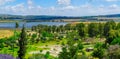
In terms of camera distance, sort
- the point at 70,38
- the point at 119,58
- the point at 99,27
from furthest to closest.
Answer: the point at 99,27 < the point at 119,58 < the point at 70,38

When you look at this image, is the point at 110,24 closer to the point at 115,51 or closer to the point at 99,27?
the point at 99,27

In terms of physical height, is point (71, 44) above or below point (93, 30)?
above

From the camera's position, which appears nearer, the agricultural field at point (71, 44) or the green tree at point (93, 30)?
the agricultural field at point (71, 44)

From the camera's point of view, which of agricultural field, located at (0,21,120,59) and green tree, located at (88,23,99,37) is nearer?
agricultural field, located at (0,21,120,59)

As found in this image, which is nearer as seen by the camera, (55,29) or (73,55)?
(73,55)

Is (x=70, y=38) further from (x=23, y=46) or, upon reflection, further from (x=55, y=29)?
(x=55, y=29)

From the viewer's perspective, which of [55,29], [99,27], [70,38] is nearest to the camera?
[70,38]

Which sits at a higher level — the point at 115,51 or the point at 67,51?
the point at 67,51

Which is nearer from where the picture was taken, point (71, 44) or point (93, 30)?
point (71, 44)

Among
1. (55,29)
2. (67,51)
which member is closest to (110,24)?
(55,29)

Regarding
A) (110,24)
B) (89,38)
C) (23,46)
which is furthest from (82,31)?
(23,46)

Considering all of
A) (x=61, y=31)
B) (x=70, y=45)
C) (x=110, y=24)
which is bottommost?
Answer: (x=61, y=31)
